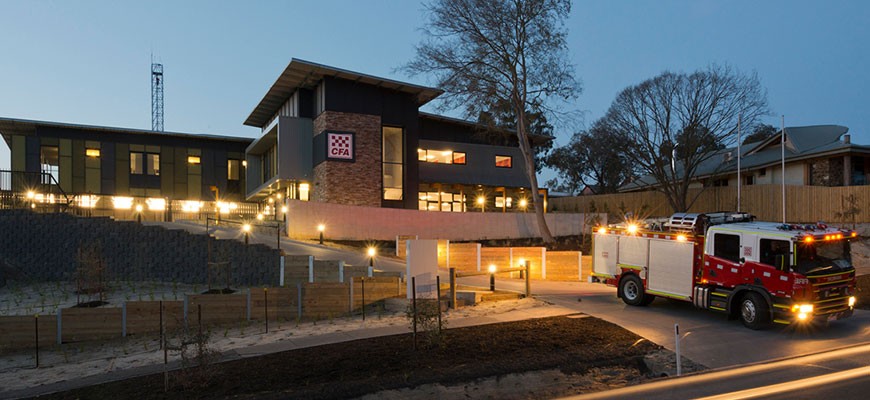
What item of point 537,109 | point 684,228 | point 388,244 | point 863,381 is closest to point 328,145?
point 388,244

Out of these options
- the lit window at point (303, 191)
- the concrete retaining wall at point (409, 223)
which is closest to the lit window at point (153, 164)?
the lit window at point (303, 191)

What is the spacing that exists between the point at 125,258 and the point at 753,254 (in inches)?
856

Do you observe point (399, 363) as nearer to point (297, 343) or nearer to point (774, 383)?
point (297, 343)

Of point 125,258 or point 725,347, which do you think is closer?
point 725,347

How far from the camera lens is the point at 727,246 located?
513 inches

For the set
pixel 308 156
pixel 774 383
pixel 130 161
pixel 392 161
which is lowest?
pixel 774 383

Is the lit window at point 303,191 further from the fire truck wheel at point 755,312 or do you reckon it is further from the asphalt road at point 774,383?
the asphalt road at point 774,383

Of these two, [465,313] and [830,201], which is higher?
[830,201]

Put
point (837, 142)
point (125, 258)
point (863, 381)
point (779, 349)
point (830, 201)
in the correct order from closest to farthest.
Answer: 1. point (863, 381)
2. point (779, 349)
3. point (125, 258)
4. point (830, 201)
5. point (837, 142)

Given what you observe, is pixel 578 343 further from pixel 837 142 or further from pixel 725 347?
pixel 837 142

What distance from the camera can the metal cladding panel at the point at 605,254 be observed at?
52.2ft

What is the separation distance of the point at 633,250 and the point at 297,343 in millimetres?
9388

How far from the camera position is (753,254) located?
12414 mm

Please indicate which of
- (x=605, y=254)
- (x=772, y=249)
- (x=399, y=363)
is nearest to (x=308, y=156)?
(x=605, y=254)
